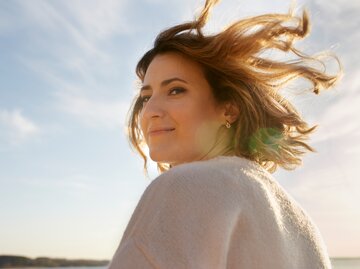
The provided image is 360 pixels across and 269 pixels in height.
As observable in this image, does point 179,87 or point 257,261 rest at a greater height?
point 179,87

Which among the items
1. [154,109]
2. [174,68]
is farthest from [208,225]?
[174,68]

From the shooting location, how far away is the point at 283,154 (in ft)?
8.82

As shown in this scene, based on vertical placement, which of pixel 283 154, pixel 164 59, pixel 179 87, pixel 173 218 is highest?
pixel 164 59

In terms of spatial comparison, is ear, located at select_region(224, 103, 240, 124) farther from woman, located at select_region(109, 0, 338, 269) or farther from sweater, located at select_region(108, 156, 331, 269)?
sweater, located at select_region(108, 156, 331, 269)

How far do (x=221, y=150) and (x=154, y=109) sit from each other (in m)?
0.43

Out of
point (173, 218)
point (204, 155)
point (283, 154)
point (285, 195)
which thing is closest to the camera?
point (173, 218)

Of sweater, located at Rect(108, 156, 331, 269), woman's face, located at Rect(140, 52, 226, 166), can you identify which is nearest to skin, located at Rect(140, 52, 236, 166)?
woman's face, located at Rect(140, 52, 226, 166)

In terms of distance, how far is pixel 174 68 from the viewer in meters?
2.78

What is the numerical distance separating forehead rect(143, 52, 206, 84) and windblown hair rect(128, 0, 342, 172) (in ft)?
0.10

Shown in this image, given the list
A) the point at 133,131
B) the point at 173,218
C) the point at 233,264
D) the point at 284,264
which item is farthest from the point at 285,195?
the point at 133,131

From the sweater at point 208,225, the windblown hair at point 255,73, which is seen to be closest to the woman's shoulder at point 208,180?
the sweater at point 208,225

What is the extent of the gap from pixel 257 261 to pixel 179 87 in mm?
1187

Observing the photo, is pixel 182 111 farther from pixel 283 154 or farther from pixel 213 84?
pixel 283 154

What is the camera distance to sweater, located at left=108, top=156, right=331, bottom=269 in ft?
5.04
